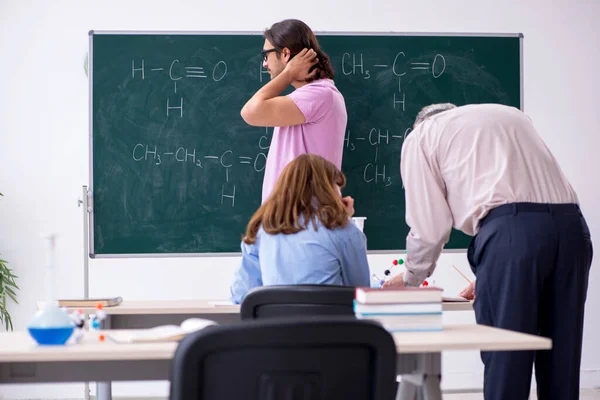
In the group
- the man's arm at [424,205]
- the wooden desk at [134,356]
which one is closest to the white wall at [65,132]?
the man's arm at [424,205]

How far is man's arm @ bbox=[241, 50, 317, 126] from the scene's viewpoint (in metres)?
3.59

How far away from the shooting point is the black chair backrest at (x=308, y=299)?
196 cm

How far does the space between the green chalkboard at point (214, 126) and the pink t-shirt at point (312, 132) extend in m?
0.54

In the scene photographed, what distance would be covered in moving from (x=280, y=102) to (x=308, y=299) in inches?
70.2

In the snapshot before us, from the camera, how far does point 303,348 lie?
1213mm

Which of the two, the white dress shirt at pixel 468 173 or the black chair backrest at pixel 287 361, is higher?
the white dress shirt at pixel 468 173

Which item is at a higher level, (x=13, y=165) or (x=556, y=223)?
(x=13, y=165)

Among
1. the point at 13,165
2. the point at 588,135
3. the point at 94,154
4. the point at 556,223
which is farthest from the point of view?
the point at 588,135

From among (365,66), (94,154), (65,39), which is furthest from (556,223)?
(65,39)

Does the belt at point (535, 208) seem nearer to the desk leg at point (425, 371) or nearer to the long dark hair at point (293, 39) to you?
the desk leg at point (425, 371)

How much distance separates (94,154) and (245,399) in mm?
3200

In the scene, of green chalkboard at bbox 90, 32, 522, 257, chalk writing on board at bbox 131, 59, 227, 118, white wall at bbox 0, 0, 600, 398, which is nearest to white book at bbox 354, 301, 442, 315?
green chalkboard at bbox 90, 32, 522, 257

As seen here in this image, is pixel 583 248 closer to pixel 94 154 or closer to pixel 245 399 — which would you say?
pixel 245 399

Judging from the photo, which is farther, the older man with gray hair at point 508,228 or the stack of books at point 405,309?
the older man with gray hair at point 508,228
